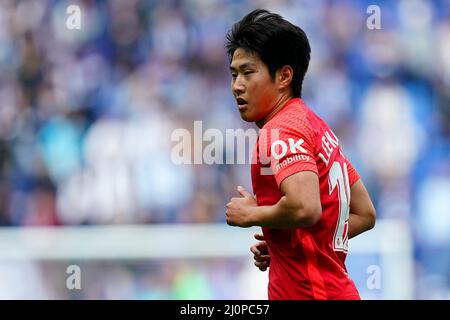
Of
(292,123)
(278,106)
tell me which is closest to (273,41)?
(278,106)

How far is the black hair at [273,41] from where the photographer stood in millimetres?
3234

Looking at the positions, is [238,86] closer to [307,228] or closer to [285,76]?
[285,76]

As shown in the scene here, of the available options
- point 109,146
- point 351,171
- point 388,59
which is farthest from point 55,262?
point 351,171

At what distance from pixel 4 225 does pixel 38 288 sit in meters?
0.72

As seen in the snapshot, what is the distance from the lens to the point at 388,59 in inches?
287

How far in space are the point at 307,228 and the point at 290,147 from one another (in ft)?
1.04

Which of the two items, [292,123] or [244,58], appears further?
[244,58]

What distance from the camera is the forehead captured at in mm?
3277

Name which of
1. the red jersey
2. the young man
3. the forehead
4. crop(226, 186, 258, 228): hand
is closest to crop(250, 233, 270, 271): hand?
the young man

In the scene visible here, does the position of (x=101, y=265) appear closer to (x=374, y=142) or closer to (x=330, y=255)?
(x=374, y=142)

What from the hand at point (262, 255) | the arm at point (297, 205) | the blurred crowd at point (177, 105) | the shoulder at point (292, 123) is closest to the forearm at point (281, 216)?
the arm at point (297, 205)

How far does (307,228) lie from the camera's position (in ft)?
10.1

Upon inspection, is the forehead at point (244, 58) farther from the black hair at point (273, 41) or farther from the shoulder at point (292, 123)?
the shoulder at point (292, 123)
